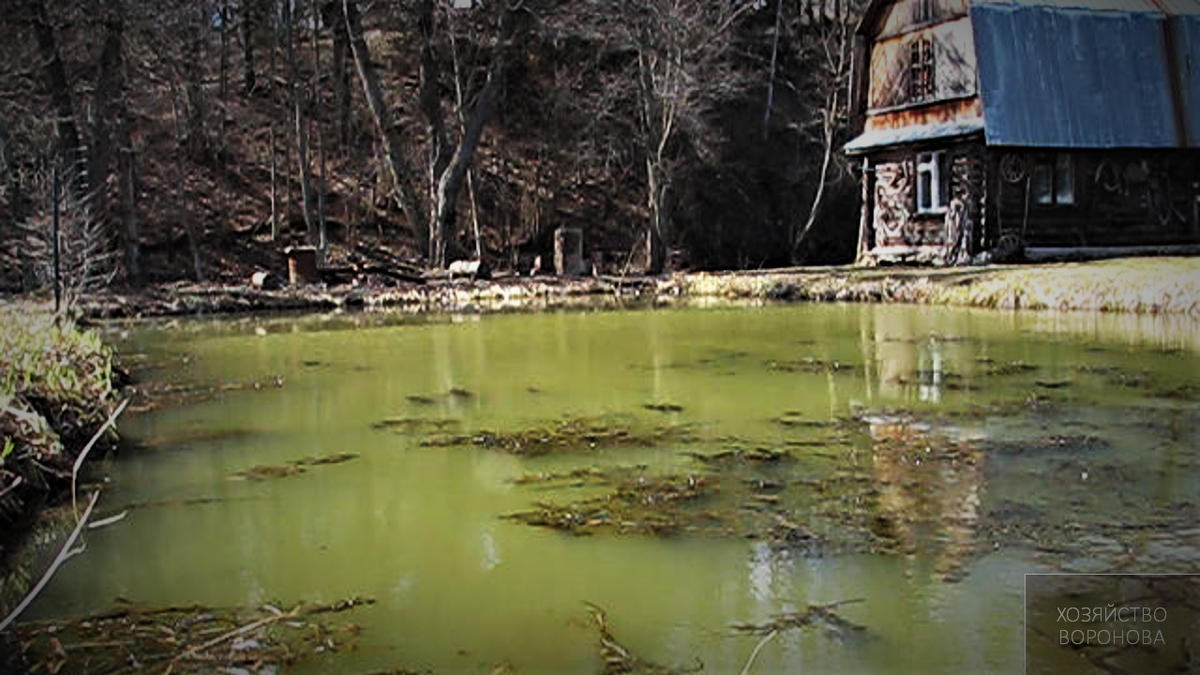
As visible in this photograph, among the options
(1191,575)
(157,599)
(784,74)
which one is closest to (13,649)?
(157,599)

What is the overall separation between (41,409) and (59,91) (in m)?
21.6

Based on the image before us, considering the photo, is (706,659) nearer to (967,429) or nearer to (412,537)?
(412,537)

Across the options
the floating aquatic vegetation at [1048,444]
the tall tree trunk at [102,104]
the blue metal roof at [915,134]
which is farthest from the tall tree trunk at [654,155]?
the floating aquatic vegetation at [1048,444]

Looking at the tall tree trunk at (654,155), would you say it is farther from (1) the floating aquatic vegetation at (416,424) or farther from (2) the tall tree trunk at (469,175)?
(1) the floating aquatic vegetation at (416,424)

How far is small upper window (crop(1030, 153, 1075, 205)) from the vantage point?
27812 millimetres

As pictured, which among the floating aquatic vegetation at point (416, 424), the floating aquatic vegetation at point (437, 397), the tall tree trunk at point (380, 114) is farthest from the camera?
the tall tree trunk at point (380, 114)

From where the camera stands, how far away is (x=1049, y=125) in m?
27.0

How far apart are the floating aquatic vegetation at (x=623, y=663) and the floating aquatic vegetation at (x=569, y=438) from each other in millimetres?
3654

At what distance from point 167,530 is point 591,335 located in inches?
419

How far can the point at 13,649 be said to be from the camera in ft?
15.1

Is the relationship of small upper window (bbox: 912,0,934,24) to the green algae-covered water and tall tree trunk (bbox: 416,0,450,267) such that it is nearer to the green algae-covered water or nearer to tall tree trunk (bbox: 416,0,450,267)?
tall tree trunk (bbox: 416,0,450,267)

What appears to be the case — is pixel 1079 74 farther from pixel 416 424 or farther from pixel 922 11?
pixel 416 424

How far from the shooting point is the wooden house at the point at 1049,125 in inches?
1064

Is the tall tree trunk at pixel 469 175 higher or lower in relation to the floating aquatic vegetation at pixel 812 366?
higher
